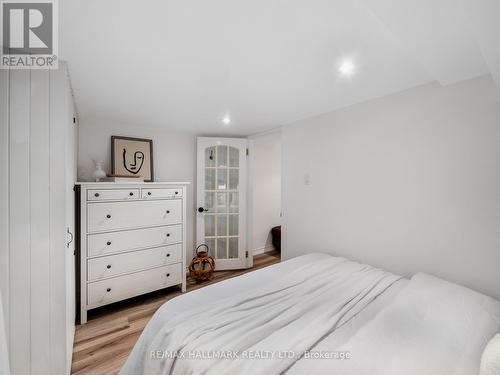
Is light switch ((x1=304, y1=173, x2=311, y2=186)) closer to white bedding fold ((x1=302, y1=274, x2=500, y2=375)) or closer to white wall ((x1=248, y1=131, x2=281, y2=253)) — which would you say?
white bedding fold ((x1=302, y1=274, x2=500, y2=375))

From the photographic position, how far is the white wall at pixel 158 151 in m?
2.70

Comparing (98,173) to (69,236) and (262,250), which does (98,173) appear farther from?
(262,250)

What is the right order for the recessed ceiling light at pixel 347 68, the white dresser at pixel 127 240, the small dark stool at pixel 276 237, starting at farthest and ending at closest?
the small dark stool at pixel 276 237, the white dresser at pixel 127 240, the recessed ceiling light at pixel 347 68

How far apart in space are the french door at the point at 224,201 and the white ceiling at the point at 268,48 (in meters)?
1.35

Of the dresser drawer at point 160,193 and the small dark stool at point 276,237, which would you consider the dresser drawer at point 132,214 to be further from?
the small dark stool at point 276,237

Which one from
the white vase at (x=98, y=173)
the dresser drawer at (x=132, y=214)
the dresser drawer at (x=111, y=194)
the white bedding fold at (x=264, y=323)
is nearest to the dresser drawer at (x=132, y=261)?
the dresser drawer at (x=132, y=214)

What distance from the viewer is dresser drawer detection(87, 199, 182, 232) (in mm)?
2244

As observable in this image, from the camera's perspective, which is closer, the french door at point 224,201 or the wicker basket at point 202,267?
the wicker basket at point 202,267

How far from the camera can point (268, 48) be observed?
1235 mm

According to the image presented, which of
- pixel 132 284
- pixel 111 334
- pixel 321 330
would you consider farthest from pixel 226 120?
pixel 111 334

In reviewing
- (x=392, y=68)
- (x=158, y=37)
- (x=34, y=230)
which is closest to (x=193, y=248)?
(x=34, y=230)

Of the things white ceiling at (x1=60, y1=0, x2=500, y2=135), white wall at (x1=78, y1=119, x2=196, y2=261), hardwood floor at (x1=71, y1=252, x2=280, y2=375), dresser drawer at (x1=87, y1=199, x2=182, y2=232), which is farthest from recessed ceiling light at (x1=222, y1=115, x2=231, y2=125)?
hardwood floor at (x1=71, y1=252, x2=280, y2=375)

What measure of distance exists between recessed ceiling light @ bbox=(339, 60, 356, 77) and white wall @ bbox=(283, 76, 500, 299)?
25.1 inches

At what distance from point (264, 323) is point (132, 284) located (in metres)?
1.91
